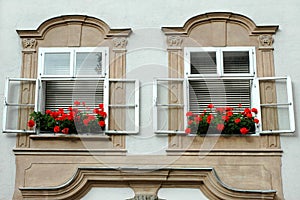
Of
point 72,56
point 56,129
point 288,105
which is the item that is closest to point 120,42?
point 72,56

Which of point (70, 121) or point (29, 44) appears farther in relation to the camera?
point (29, 44)

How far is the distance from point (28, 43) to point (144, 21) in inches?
70.6

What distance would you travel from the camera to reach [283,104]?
728 centimetres

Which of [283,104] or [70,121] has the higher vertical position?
[283,104]

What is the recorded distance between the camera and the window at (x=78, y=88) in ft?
24.3

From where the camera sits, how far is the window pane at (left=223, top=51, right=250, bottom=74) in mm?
7695

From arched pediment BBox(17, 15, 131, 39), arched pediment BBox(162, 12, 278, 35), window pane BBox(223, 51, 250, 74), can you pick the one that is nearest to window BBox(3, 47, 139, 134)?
arched pediment BBox(17, 15, 131, 39)

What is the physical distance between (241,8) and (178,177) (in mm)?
2789

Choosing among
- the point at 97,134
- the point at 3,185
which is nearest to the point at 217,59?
the point at 97,134

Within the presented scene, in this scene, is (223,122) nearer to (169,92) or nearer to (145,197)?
(169,92)

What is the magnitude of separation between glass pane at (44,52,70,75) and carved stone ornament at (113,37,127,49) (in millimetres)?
734

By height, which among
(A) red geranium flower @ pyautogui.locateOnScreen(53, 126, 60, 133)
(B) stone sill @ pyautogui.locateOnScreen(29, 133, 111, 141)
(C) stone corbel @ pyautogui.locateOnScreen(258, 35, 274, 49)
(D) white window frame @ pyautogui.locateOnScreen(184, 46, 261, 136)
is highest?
(C) stone corbel @ pyautogui.locateOnScreen(258, 35, 274, 49)

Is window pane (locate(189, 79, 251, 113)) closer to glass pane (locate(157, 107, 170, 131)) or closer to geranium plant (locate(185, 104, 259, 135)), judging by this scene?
geranium plant (locate(185, 104, 259, 135))

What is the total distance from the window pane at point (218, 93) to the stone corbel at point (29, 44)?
243 cm
